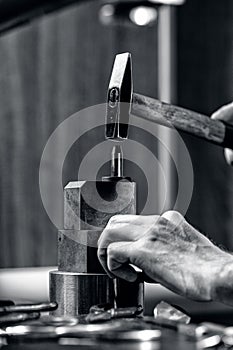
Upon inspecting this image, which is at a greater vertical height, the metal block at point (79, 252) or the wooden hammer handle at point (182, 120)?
the wooden hammer handle at point (182, 120)

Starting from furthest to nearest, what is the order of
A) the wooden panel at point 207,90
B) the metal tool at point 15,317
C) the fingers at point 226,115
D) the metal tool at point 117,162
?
the wooden panel at point 207,90
the fingers at point 226,115
the metal tool at point 117,162
the metal tool at point 15,317

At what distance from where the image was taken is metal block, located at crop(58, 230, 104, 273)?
0.77m

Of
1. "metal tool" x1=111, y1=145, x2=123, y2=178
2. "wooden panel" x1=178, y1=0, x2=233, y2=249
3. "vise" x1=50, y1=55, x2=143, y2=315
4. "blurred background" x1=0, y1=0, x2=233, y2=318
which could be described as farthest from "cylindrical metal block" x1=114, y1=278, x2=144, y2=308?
"wooden panel" x1=178, y1=0, x2=233, y2=249

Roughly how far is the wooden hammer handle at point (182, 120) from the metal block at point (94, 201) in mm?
85

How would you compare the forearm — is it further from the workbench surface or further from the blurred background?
the blurred background

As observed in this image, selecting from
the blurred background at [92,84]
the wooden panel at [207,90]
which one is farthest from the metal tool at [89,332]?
the wooden panel at [207,90]

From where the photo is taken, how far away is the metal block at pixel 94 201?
78cm

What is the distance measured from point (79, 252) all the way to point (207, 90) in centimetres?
149

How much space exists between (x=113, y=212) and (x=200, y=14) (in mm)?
1533

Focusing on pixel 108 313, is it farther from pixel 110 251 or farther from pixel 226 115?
pixel 226 115

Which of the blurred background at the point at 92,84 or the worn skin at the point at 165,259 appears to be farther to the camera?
the blurred background at the point at 92,84

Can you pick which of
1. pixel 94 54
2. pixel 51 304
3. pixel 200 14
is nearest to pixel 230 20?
pixel 200 14

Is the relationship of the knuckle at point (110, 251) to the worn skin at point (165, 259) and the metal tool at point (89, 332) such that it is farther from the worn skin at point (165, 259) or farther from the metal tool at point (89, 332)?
the metal tool at point (89, 332)

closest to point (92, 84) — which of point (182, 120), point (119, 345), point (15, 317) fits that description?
point (182, 120)
